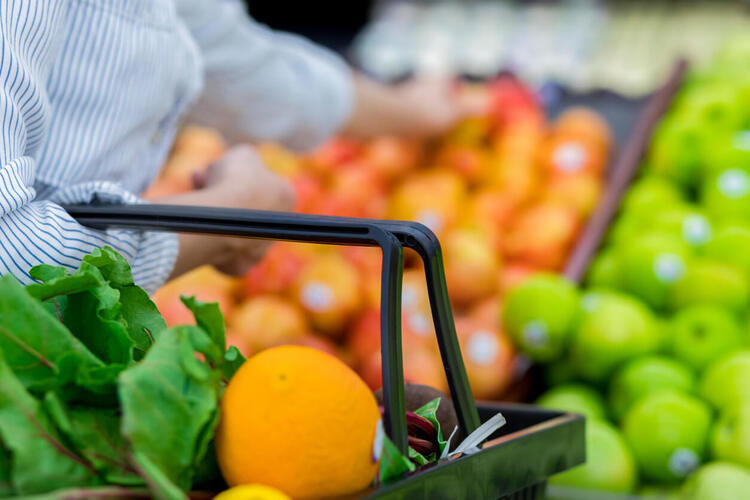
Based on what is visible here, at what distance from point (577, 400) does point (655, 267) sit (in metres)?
0.32

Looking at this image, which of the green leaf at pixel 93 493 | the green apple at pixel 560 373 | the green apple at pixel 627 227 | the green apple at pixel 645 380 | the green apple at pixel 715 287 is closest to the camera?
the green leaf at pixel 93 493

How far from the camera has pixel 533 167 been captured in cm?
226

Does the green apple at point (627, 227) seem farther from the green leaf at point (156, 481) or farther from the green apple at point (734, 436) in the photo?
the green leaf at point (156, 481)

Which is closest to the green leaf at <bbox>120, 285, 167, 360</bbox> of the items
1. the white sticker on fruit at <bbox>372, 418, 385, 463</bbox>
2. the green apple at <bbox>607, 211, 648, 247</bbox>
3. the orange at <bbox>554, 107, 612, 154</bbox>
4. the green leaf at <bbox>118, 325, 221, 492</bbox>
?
the green leaf at <bbox>118, 325, 221, 492</bbox>

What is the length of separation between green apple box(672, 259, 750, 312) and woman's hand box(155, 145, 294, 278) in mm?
817

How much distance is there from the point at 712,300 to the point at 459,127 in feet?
3.53

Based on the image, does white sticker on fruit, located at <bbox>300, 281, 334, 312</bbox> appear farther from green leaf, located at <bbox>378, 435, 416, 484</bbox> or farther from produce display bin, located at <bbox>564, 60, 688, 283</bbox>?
green leaf, located at <bbox>378, 435, 416, 484</bbox>

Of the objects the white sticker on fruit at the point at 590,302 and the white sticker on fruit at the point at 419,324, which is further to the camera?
the white sticker on fruit at the point at 419,324

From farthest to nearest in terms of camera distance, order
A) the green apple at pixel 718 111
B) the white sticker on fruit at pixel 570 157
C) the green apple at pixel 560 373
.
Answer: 1. the white sticker on fruit at pixel 570 157
2. the green apple at pixel 718 111
3. the green apple at pixel 560 373

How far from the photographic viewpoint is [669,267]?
1525 mm

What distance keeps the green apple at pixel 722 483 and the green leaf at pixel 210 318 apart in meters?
0.80

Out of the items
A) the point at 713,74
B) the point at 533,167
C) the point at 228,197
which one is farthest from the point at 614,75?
the point at 228,197

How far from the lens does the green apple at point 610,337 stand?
1.43 m

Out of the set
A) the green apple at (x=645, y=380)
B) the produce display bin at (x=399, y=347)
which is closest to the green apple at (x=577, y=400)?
the green apple at (x=645, y=380)
